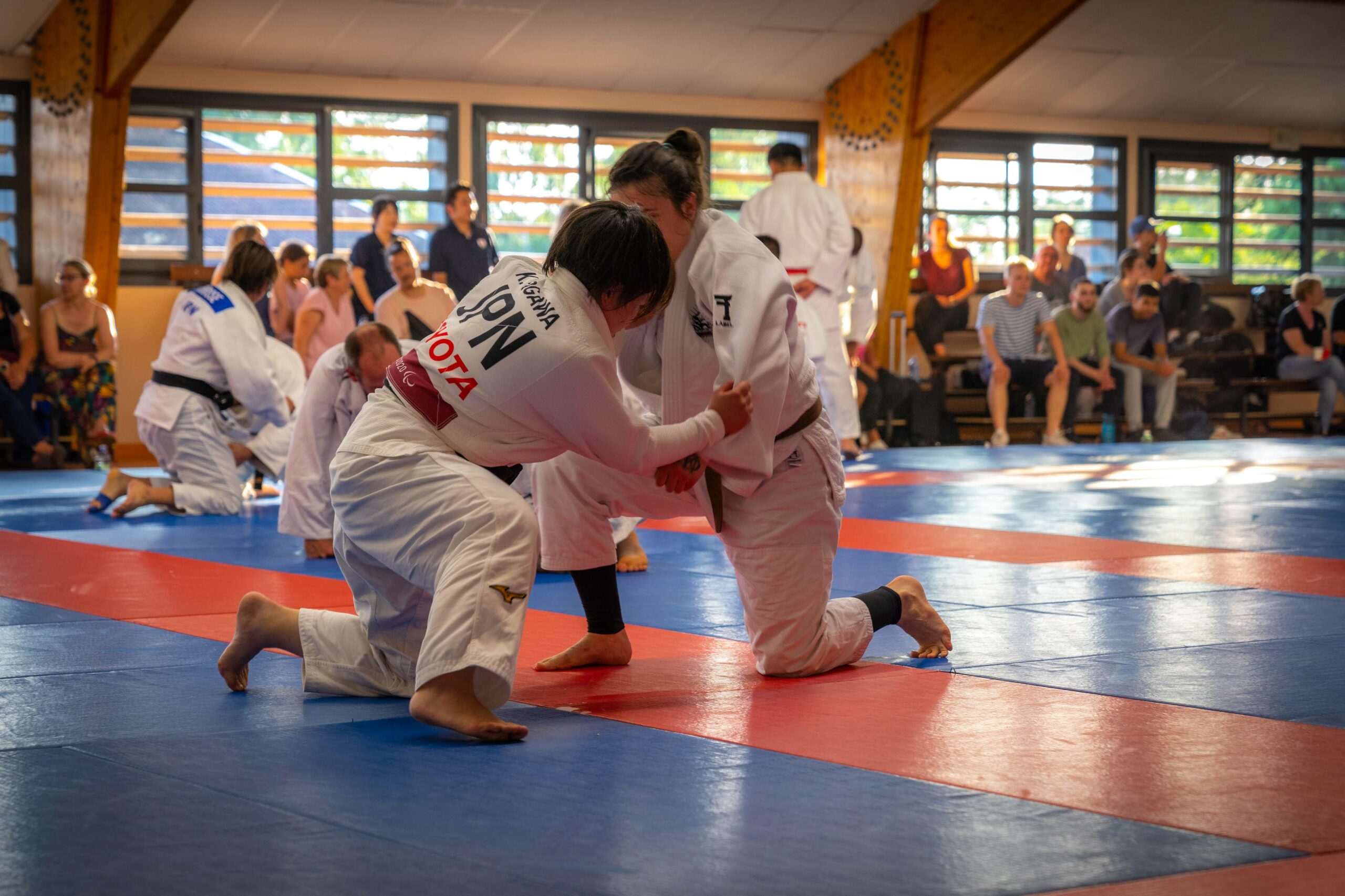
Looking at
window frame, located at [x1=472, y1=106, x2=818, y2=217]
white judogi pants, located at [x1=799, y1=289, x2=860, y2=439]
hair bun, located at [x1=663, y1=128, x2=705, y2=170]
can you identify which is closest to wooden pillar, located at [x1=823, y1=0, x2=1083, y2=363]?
window frame, located at [x1=472, y1=106, x2=818, y2=217]

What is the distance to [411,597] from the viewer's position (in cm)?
247

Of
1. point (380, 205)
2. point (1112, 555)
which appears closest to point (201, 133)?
point (380, 205)

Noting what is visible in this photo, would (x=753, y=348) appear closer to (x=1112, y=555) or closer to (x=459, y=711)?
(x=459, y=711)

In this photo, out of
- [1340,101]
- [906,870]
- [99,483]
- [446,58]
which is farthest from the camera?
[1340,101]

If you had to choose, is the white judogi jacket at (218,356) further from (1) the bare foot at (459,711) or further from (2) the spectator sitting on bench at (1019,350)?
(2) the spectator sitting on bench at (1019,350)

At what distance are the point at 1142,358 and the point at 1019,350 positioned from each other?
4.33 ft

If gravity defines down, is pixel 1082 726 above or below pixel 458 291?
below

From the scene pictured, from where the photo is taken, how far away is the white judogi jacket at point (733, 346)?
2605 millimetres

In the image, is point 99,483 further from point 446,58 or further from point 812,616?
point 812,616

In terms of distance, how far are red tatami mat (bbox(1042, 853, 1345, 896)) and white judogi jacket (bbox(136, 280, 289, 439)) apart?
503cm

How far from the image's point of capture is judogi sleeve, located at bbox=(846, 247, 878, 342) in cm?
979

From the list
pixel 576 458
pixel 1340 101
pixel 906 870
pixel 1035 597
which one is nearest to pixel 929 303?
pixel 1340 101

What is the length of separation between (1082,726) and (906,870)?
79 centimetres

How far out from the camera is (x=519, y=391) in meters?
2.31
